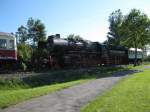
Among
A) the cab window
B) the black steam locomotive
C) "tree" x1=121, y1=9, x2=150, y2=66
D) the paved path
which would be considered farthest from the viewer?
"tree" x1=121, y1=9, x2=150, y2=66

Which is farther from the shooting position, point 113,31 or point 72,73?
point 113,31

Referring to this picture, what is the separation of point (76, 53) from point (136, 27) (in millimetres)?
21520

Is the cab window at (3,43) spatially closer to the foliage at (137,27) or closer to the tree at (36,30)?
the foliage at (137,27)

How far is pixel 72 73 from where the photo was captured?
26219 mm

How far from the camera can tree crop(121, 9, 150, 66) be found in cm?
5153

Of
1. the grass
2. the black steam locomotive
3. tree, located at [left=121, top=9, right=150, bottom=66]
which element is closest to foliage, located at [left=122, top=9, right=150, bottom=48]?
tree, located at [left=121, top=9, right=150, bottom=66]

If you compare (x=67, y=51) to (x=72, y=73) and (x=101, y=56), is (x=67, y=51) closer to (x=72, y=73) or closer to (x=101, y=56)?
(x=72, y=73)

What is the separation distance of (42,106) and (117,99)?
367cm

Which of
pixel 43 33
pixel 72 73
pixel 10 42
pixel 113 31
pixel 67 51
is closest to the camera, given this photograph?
pixel 10 42

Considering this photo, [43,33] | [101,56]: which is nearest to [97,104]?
[101,56]

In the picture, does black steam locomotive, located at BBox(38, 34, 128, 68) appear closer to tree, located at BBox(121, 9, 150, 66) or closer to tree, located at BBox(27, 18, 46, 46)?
tree, located at BBox(121, 9, 150, 66)

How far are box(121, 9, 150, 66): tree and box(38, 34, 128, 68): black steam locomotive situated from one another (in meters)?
6.55

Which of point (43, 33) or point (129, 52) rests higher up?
point (43, 33)

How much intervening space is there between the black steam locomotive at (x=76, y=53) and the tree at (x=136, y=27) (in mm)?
6555
